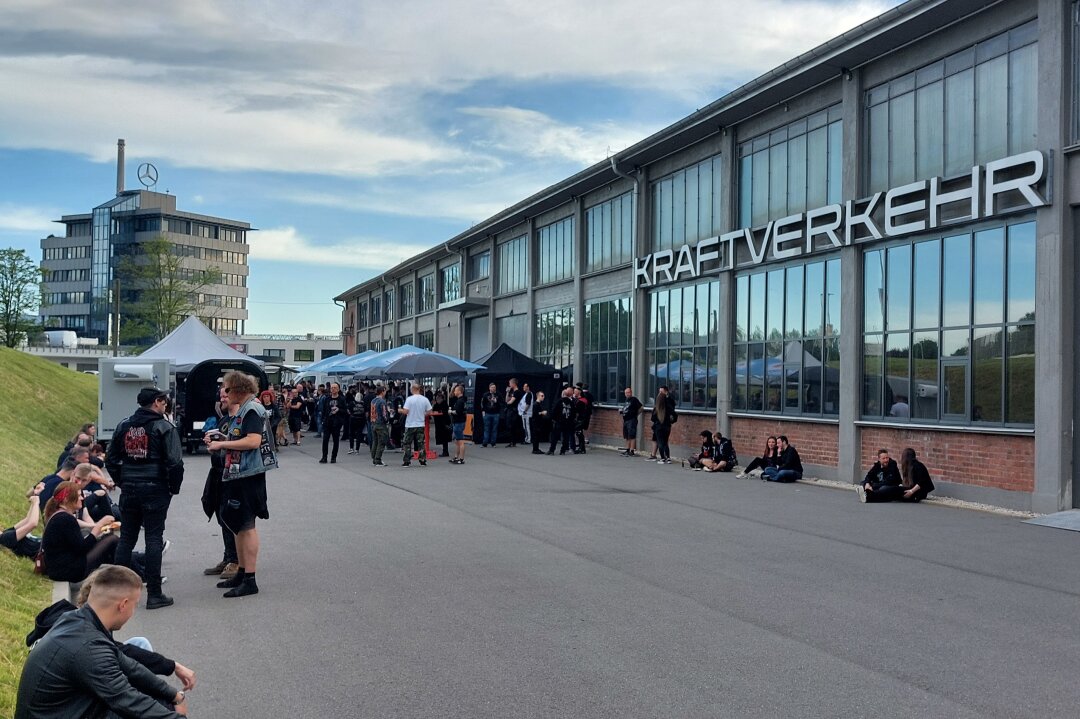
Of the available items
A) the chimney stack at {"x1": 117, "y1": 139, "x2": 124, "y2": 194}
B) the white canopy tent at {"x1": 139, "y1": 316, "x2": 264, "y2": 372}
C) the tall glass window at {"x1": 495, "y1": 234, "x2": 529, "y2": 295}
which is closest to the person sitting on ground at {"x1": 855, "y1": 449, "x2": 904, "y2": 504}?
the white canopy tent at {"x1": 139, "y1": 316, "x2": 264, "y2": 372}

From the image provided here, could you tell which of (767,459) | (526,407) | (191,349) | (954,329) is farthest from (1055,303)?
(191,349)

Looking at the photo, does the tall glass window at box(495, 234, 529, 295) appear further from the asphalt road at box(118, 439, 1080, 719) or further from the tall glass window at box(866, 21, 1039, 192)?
the asphalt road at box(118, 439, 1080, 719)

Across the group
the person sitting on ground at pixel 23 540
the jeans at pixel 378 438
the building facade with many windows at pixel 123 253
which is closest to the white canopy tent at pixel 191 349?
the jeans at pixel 378 438

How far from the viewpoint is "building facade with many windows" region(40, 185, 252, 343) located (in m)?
122

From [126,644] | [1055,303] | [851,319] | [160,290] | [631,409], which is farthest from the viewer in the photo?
[160,290]

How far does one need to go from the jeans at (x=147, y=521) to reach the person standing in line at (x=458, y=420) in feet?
45.7

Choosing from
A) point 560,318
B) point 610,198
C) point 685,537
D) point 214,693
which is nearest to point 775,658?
point 214,693

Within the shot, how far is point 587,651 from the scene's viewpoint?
647 cm

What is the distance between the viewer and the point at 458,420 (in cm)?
2406

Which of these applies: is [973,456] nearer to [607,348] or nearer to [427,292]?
[607,348]

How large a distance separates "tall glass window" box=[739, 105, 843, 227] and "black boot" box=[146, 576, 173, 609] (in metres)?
15.8

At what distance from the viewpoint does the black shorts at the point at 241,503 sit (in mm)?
8242

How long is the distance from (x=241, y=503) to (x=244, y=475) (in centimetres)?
23

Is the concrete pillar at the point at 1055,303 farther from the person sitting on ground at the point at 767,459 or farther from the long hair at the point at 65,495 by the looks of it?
the long hair at the point at 65,495
